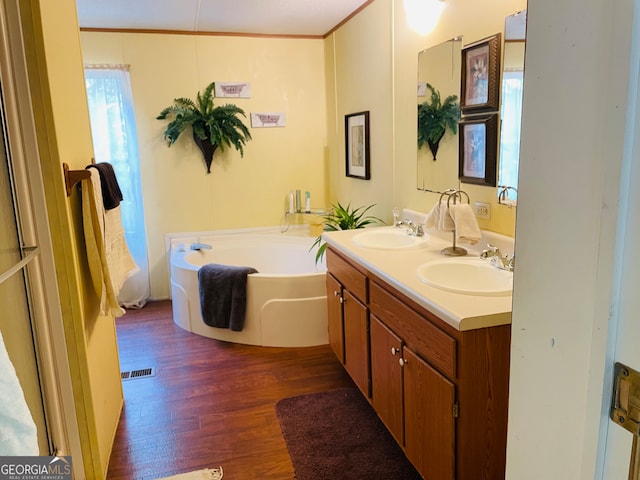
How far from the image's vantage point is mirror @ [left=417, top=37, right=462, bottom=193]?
2.44 metres

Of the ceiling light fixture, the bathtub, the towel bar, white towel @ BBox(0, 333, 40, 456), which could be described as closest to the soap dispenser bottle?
the bathtub

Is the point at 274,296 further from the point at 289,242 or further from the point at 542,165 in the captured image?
the point at 542,165

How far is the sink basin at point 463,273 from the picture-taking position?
1.92m

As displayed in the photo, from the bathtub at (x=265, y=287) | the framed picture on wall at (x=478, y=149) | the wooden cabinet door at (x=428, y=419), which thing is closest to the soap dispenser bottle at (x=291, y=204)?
the bathtub at (x=265, y=287)

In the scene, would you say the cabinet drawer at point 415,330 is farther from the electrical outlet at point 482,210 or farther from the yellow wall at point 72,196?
the yellow wall at point 72,196

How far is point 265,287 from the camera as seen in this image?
3.28 metres

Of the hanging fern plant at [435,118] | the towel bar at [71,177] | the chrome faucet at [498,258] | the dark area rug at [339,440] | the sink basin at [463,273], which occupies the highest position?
the hanging fern plant at [435,118]

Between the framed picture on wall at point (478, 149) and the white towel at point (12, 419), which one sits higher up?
the framed picture on wall at point (478, 149)

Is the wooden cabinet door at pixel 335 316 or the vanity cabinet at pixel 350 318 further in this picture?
the wooden cabinet door at pixel 335 316

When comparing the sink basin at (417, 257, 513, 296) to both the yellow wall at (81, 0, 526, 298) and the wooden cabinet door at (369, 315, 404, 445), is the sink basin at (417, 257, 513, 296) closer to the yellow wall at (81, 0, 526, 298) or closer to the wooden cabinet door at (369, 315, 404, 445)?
the wooden cabinet door at (369, 315, 404, 445)

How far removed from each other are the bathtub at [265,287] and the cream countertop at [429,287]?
716 mm

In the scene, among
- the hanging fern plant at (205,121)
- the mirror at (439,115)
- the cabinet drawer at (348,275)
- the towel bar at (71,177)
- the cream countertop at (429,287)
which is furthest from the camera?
the hanging fern plant at (205,121)

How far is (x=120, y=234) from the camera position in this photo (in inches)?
91.5

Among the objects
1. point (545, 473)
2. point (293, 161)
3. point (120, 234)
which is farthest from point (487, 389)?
point (293, 161)
